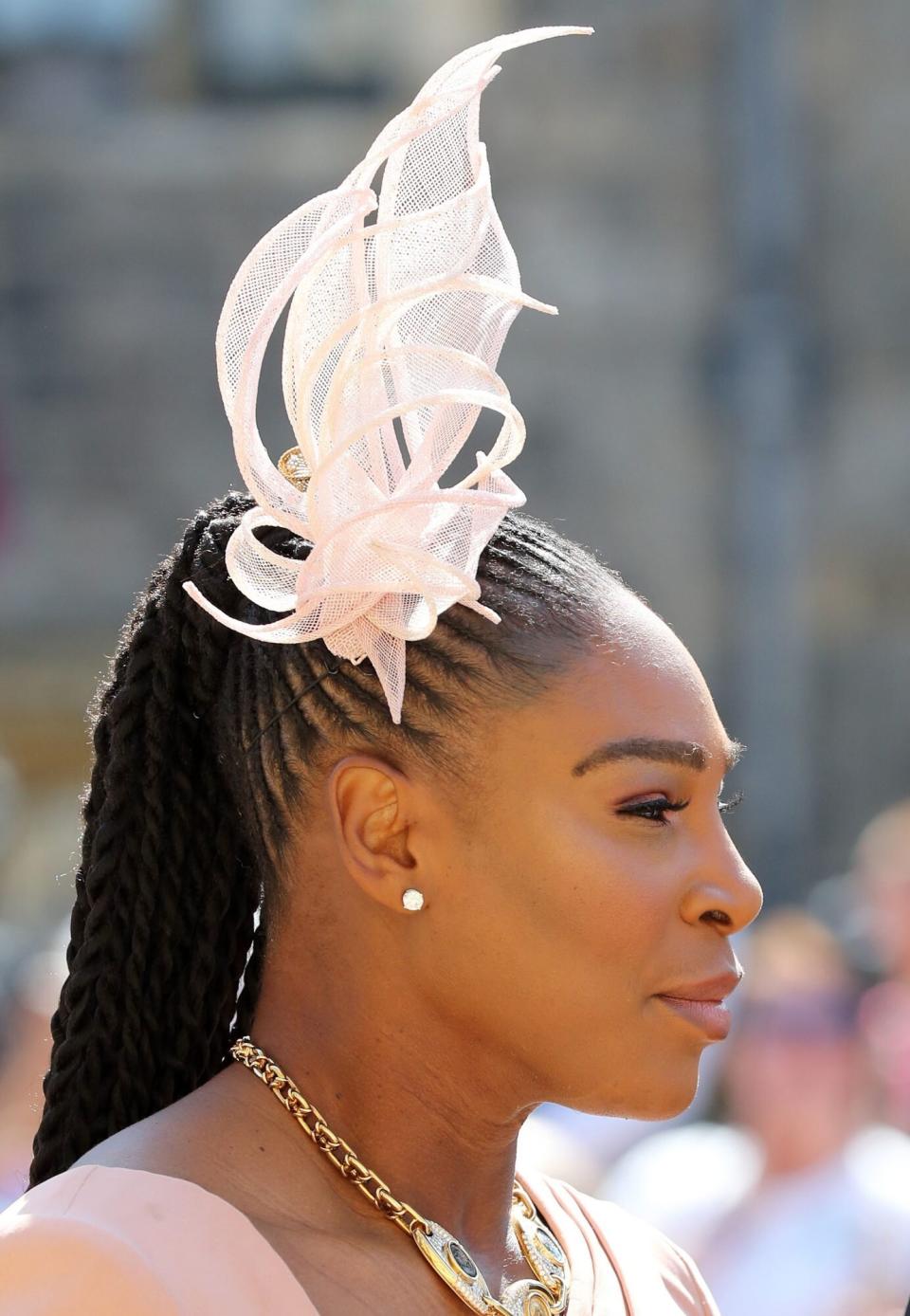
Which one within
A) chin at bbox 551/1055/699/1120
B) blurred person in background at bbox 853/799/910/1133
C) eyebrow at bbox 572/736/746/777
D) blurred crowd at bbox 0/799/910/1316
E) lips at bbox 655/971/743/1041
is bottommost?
blurred person in background at bbox 853/799/910/1133

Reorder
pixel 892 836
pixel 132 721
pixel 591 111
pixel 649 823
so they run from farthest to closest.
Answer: pixel 591 111 → pixel 892 836 → pixel 132 721 → pixel 649 823

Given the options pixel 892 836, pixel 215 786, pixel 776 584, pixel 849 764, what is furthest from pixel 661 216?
pixel 215 786

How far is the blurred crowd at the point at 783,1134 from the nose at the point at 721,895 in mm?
2191

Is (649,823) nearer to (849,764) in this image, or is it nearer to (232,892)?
(232,892)

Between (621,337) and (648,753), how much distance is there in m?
8.08

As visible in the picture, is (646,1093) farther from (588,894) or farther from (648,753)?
(648,753)

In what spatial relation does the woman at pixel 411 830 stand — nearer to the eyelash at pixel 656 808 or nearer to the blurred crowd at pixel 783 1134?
the eyelash at pixel 656 808

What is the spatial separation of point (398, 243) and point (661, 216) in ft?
26.8

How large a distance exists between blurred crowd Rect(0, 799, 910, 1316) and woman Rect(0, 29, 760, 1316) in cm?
191

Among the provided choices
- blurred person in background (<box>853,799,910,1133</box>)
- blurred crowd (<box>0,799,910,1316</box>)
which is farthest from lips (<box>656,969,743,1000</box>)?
blurred person in background (<box>853,799,910,1133</box>)

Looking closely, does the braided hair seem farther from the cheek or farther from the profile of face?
the cheek

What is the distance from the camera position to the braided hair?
2.06m

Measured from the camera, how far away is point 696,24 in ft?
32.4

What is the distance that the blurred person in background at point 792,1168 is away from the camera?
4195 mm
